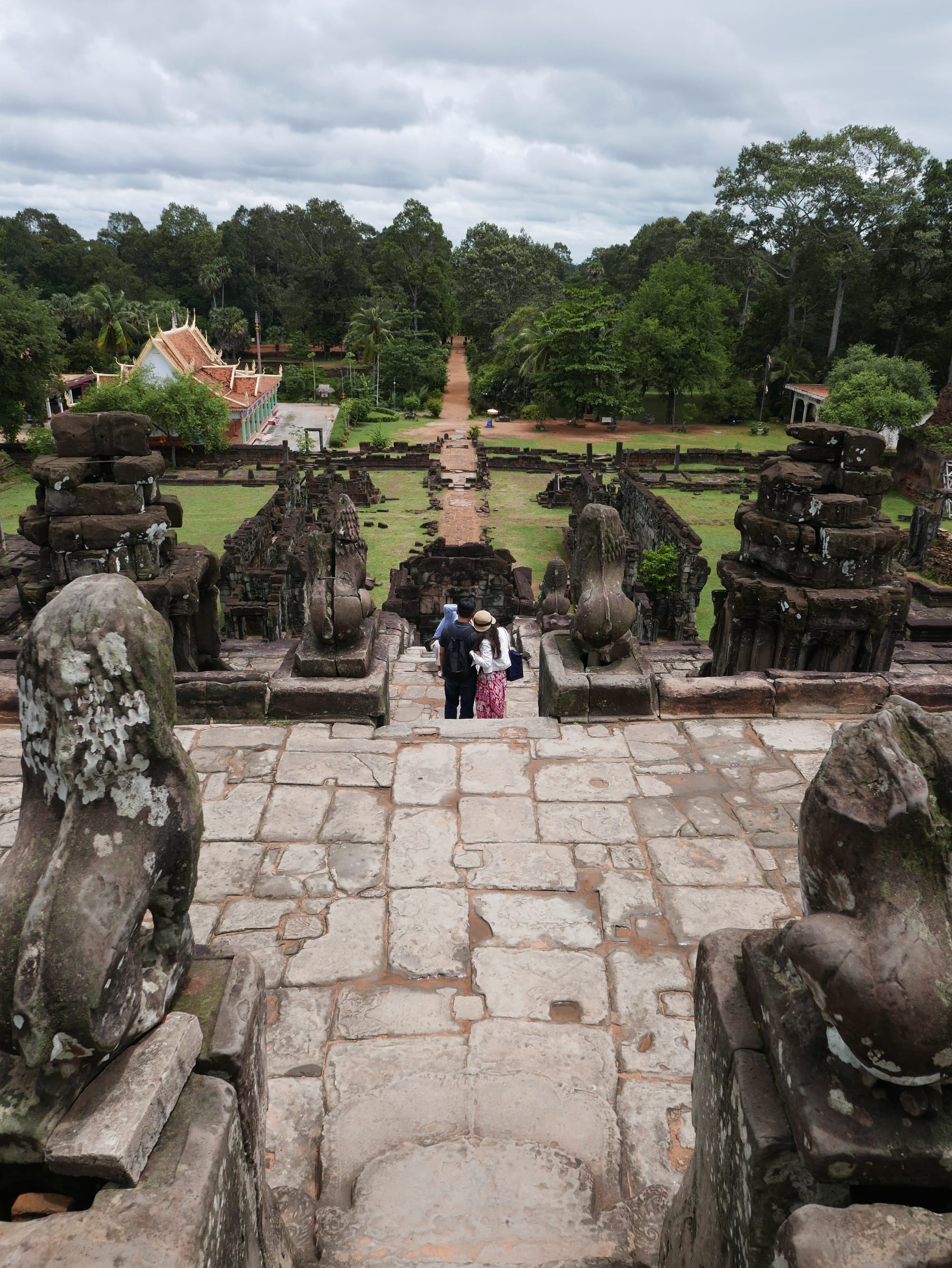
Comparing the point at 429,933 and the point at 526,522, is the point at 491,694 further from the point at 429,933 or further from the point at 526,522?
the point at 526,522

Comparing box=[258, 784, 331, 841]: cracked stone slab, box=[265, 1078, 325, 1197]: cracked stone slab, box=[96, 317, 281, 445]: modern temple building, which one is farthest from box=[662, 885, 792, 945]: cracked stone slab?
box=[96, 317, 281, 445]: modern temple building

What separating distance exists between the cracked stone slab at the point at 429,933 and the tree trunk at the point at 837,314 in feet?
122

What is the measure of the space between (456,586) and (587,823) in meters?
9.83

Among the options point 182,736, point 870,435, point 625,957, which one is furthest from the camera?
point 870,435

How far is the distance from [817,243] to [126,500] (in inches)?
1440

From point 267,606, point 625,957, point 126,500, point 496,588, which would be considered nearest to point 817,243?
point 496,588

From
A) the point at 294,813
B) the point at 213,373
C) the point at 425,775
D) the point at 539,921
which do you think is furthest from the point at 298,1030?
the point at 213,373

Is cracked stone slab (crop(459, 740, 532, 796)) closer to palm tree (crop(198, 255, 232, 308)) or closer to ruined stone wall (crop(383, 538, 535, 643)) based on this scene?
ruined stone wall (crop(383, 538, 535, 643))

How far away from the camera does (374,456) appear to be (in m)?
28.2

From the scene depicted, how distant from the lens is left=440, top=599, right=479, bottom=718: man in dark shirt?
598cm

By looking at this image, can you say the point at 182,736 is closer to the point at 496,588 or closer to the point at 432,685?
the point at 432,685

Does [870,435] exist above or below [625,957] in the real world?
above

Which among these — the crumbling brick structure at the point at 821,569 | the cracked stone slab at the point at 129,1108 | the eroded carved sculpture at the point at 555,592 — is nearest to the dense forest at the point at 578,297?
the eroded carved sculpture at the point at 555,592

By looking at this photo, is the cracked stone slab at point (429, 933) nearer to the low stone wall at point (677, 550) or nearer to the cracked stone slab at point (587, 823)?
the cracked stone slab at point (587, 823)
